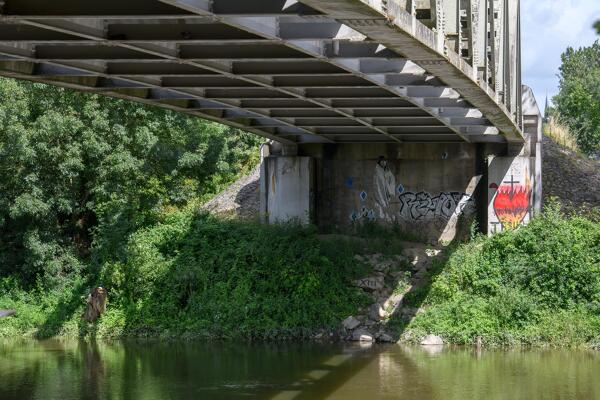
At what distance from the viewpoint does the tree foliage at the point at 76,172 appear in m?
32.1

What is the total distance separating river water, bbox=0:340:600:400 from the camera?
20656 millimetres

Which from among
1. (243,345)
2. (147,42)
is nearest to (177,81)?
(147,42)

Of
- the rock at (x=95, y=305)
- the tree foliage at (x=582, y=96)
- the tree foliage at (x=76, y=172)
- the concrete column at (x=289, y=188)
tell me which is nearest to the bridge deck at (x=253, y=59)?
the concrete column at (x=289, y=188)

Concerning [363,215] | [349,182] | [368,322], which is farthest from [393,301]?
[349,182]

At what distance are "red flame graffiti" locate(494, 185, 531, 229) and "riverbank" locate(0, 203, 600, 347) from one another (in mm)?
1498

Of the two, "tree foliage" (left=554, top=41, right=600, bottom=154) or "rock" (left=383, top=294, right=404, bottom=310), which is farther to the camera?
"tree foliage" (left=554, top=41, right=600, bottom=154)

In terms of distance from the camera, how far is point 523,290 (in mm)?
28453

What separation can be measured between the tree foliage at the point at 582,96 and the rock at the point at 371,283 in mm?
11965

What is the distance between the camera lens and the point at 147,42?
15859 millimetres

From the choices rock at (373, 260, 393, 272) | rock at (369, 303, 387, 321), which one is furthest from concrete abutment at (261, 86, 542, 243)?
rock at (369, 303, 387, 321)

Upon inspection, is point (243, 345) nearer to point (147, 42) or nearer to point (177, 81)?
point (177, 81)

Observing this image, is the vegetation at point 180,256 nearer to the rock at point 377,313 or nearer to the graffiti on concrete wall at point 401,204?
the rock at point 377,313

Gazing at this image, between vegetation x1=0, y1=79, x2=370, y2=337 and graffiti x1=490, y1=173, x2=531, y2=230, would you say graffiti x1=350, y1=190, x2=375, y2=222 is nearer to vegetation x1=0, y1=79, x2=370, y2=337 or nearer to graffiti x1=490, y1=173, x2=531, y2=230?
vegetation x1=0, y1=79, x2=370, y2=337

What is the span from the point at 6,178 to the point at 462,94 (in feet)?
55.9
